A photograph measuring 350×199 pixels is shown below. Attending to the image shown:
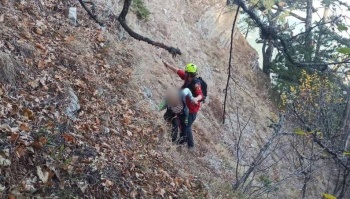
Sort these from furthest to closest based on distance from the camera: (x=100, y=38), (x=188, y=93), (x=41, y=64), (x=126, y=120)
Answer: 1. (x=100, y=38)
2. (x=188, y=93)
3. (x=126, y=120)
4. (x=41, y=64)

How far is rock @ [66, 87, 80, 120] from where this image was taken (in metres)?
5.36

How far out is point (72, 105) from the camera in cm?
561

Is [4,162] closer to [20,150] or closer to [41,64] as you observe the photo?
[20,150]

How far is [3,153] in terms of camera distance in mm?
3586

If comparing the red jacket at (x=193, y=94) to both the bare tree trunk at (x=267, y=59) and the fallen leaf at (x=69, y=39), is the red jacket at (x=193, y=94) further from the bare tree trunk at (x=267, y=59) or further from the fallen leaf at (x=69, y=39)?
the bare tree trunk at (x=267, y=59)

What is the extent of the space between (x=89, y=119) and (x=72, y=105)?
0.99ft

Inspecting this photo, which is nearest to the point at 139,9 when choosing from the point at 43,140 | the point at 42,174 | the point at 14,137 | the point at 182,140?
the point at 182,140

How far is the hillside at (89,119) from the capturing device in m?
3.89

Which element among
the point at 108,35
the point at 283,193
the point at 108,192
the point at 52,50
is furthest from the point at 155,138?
the point at 283,193

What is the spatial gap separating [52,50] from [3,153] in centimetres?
341

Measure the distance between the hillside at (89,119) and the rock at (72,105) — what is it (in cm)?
2

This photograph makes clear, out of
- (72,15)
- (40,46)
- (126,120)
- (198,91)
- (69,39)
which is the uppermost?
(198,91)

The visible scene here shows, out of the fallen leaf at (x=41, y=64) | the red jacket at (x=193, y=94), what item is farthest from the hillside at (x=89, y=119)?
the red jacket at (x=193, y=94)

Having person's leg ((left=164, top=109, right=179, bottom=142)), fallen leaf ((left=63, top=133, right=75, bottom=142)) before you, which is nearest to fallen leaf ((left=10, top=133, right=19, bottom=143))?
fallen leaf ((left=63, top=133, right=75, bottom=142))
